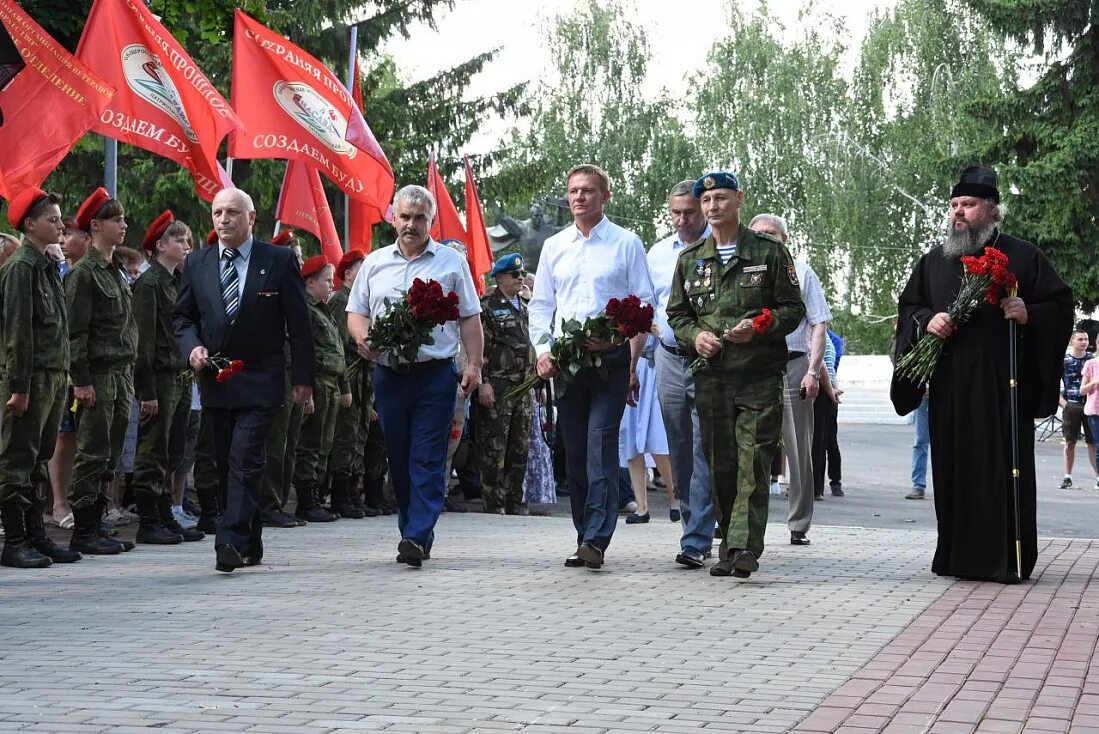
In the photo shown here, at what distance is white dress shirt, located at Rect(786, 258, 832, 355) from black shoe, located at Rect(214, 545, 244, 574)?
4.06 m

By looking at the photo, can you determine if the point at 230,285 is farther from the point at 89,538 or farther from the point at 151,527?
the point at 151,527

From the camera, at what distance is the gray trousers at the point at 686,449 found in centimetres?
947

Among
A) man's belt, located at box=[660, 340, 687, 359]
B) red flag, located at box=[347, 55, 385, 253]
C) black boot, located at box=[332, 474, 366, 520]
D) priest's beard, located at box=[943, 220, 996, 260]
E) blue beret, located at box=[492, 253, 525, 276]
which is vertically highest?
red flag, located at box=[347, 55, 385, 253]

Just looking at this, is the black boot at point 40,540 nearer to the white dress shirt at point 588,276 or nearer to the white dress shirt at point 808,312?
the white dress shirt at point 588,276

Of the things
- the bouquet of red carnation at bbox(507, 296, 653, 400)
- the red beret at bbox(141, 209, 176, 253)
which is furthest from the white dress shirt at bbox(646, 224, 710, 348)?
the red beret at bbox(141, 209, 176, 253)

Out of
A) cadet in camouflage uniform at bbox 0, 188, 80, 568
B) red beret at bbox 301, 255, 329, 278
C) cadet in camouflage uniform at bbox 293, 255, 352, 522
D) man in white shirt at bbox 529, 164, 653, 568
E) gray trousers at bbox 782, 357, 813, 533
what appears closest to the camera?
cadet in camouflage uniform at bbox 0, 188, 80, 568

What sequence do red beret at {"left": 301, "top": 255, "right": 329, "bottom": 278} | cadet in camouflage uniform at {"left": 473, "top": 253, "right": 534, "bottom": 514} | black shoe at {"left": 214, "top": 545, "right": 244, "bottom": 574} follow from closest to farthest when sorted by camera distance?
1. black shoe at {"left": 214, "top": 545, "right": 244, "bottom": 574}
2. red beret at {"left": 301, "top": 255, "right": 329, "bottom": 278}
3. cadet in camouflage uniform at {"left": 473, "top": 253, "right": 534, "bottom": 514}

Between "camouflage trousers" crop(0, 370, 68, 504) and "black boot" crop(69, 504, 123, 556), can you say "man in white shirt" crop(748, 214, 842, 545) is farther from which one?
"camouflage trousers" crop(0, 370, 68, 504)

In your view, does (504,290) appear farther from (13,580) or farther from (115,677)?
(115,677)

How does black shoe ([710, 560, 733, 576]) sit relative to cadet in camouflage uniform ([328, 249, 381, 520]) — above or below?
below

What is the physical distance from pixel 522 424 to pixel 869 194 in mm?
44134

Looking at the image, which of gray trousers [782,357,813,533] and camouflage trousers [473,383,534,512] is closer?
gray trousers [782,357,813,533]

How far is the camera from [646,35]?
60.7 metres

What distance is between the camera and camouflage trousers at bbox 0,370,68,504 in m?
8.98
